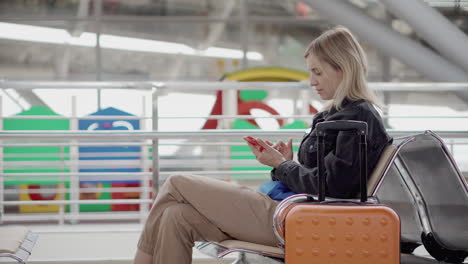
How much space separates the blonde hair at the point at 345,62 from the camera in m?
2.50

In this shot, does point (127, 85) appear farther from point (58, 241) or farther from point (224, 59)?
point (224, 59)

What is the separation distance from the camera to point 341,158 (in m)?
2.35

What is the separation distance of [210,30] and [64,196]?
2961mm

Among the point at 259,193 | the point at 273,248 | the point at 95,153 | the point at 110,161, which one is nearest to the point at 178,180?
the point at 259,193

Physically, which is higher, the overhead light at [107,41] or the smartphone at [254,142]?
the overhead light at [107,41]

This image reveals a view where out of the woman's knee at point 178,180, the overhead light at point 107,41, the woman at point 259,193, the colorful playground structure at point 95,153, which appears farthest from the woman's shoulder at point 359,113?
the overhead light at point 107,41

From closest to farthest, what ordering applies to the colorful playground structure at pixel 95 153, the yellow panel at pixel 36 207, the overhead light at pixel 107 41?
the colorful playground structure at pixel 95 153 → the yellow panel at pixel 36 207 → the overhead light at pixel 107 41

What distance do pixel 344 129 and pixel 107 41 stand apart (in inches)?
274

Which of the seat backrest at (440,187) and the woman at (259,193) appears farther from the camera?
the seat backrest at (440,187)

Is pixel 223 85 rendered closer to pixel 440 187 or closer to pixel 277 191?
pixel 277 191

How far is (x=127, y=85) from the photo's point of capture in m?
3.75

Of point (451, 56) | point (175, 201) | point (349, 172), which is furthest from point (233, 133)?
point (451, 56)

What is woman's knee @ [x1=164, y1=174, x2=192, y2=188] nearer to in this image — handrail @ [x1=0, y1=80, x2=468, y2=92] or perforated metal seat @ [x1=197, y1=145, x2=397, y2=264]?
perforated metal seat @ [x1=197, y1=145, x2=397, y2=264]

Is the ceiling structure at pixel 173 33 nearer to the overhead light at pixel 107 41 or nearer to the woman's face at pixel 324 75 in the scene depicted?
the overhead light at pixel 107 41
